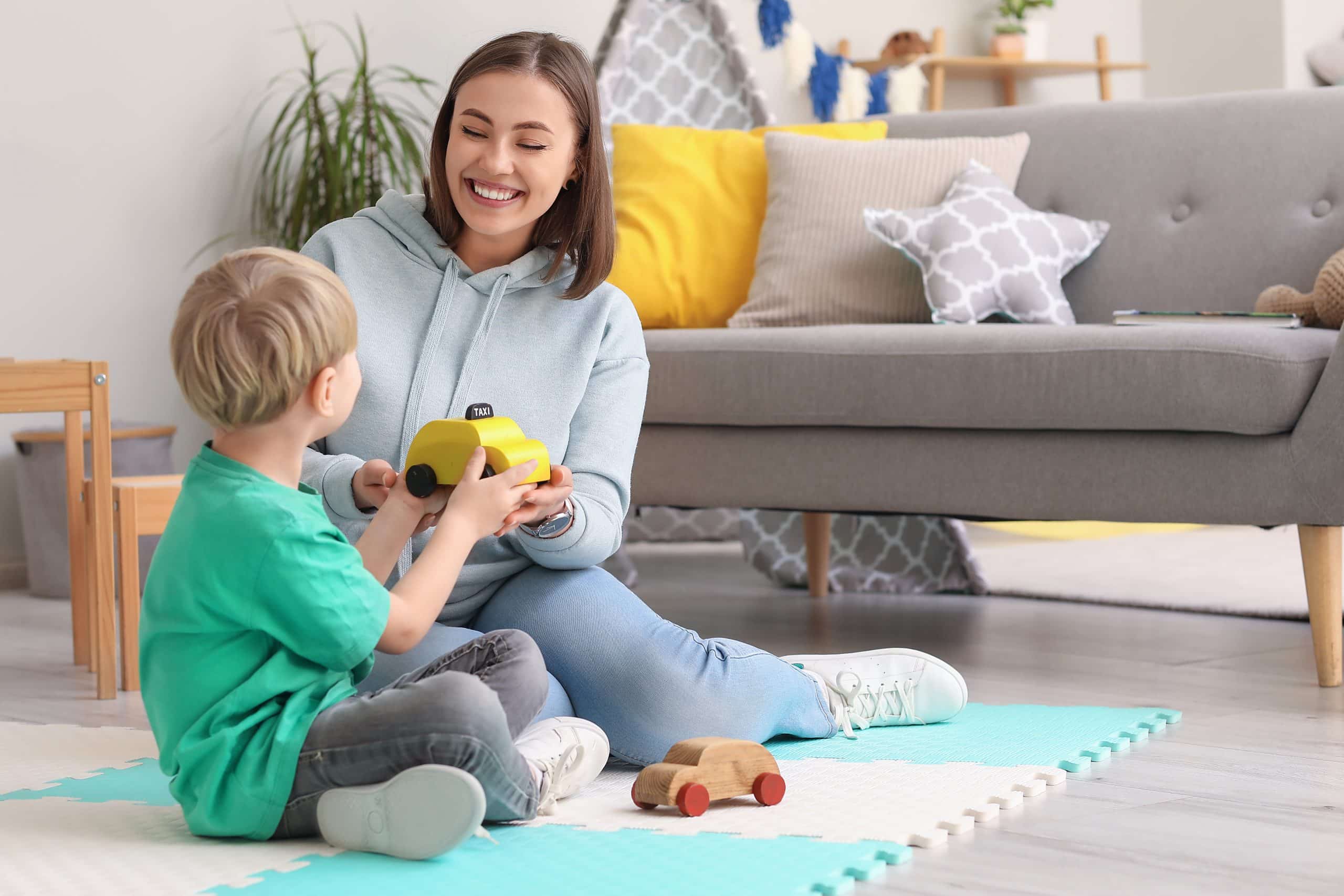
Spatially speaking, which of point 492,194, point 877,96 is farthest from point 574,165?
point 877,96

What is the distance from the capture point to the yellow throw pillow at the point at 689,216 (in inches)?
105

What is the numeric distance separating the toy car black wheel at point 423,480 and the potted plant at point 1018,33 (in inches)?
169

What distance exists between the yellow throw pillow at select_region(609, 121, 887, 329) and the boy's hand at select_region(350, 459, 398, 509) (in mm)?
1341

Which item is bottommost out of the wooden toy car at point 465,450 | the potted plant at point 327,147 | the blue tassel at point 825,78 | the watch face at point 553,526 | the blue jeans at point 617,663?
the blue jeans at point 617,663

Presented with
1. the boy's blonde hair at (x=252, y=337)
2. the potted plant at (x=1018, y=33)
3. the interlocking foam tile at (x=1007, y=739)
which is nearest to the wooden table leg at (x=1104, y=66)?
the potted plant at (x=1018, y=33)

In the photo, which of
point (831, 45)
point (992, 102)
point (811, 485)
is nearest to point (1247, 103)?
point (811, 485)

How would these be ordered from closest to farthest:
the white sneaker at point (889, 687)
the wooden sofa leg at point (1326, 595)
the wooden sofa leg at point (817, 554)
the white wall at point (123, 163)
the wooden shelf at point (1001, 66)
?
1. the white sneaker at point (889, 687)
2. the wooden sofa leg at point (1326, 595)
3. the wooden sofa leg at point (817, 554)
4. the white wall at point (123, 163)
5. the wooden shelf at point (1001, 66)

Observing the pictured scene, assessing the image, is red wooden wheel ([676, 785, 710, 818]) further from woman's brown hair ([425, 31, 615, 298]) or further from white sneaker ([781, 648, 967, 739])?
woman's brown hair ([425, 31, 615, 298])

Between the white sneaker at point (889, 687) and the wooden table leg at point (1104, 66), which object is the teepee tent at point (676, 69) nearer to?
the white sneaker at point (889, 687)

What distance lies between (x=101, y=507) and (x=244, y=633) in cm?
100

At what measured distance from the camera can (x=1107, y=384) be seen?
1937mm

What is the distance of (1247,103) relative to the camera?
251cm

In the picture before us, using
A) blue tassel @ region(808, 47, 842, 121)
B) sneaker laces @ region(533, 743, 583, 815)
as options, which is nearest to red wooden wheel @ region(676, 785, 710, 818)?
sneaker laces @ region(533, 743, 583, 815)

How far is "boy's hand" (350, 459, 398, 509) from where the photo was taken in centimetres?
133
